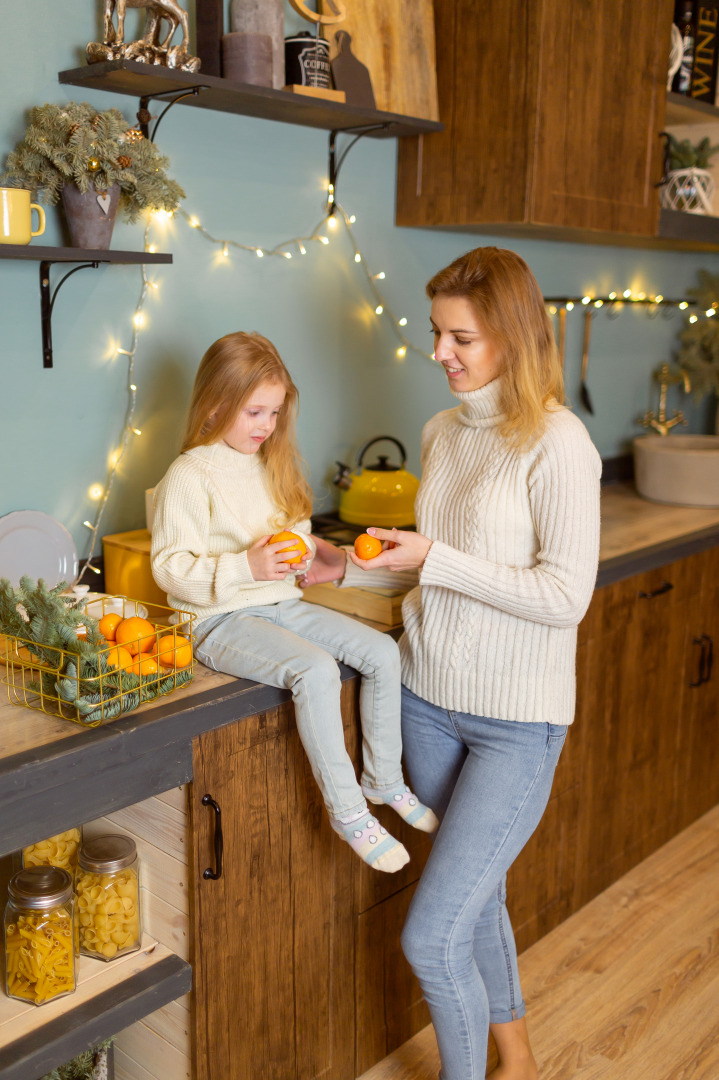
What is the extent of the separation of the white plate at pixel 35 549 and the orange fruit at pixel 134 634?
39 centimetres

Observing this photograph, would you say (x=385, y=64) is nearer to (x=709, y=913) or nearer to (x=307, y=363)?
(x=307, y=363)

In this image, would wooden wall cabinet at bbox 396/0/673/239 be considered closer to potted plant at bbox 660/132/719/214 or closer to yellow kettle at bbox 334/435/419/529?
potted plant at bbox 660/132/719/214

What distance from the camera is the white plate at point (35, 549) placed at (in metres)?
1.75

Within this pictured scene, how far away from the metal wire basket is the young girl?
0.08 m

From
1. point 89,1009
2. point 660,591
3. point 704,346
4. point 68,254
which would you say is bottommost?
point 89,1009

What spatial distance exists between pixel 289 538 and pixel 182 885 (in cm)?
53

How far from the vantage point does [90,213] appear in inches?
64.6

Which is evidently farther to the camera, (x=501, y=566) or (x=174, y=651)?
(x=501, y=566)

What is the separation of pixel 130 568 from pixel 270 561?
1.36ft

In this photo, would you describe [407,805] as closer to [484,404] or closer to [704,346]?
[484,404]

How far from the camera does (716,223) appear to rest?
294 centimetres

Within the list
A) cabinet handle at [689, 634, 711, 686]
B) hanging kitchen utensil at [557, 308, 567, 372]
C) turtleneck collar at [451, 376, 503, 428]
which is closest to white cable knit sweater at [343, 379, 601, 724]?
turtleneck collar at [451, 376, 503, 428]

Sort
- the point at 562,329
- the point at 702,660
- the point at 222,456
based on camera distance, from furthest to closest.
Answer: the point at 562,329 → the point at 702,660 → the point at 222,456

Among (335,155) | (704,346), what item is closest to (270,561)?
(335,155)
